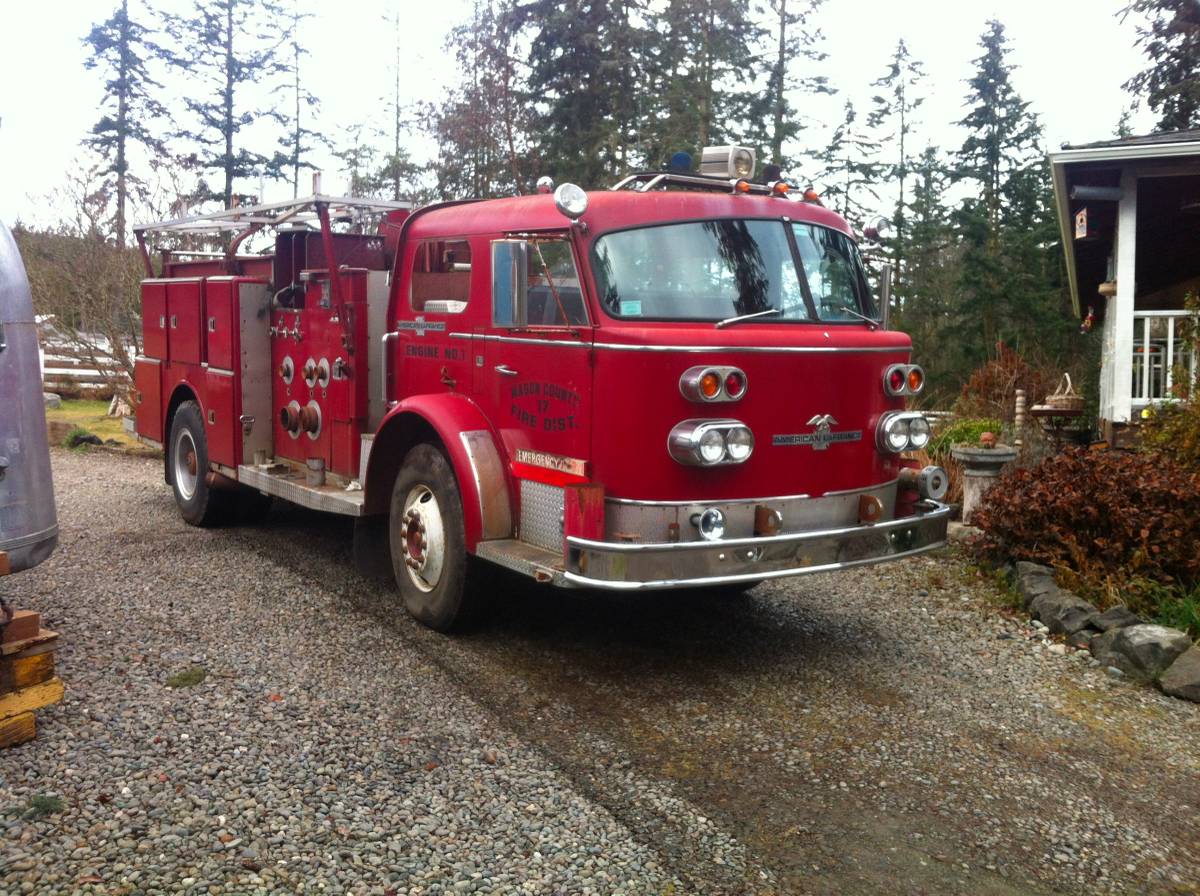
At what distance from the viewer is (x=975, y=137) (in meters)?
29.0

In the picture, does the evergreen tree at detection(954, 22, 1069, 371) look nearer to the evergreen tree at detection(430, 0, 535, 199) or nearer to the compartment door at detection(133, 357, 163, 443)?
the evergreen tree at detection(430, 0, 535, 199)

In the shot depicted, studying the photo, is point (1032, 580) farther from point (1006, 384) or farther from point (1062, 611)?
point (1006, 384)

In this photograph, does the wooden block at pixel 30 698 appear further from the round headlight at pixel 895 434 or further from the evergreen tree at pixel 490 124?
the evergreen tree at pixel 490 124

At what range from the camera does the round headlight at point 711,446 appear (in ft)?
16.3

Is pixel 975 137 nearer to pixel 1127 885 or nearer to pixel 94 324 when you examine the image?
pixel 94 324

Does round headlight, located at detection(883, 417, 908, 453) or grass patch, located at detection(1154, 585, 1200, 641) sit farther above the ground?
round headlight, located at detection(883, 417, 908, 453)

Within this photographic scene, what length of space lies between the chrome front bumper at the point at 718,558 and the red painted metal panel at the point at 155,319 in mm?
5930

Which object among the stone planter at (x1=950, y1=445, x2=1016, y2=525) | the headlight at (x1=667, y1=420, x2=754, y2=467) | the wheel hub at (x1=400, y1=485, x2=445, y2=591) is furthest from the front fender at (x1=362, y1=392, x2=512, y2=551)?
the stone planter at (x1=950, y1=445, x2=1016, y2=525)

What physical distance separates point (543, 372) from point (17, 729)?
9.03 ft

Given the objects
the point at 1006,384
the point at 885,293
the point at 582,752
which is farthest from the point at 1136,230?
the point at 582,752

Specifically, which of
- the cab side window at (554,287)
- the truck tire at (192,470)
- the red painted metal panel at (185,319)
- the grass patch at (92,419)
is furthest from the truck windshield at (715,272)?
the grass patch at (92,419)

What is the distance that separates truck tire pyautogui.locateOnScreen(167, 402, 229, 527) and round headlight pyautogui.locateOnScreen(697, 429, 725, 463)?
515cm

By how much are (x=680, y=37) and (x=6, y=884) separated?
21.1 m

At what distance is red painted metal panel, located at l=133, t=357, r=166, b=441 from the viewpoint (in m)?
9.73
